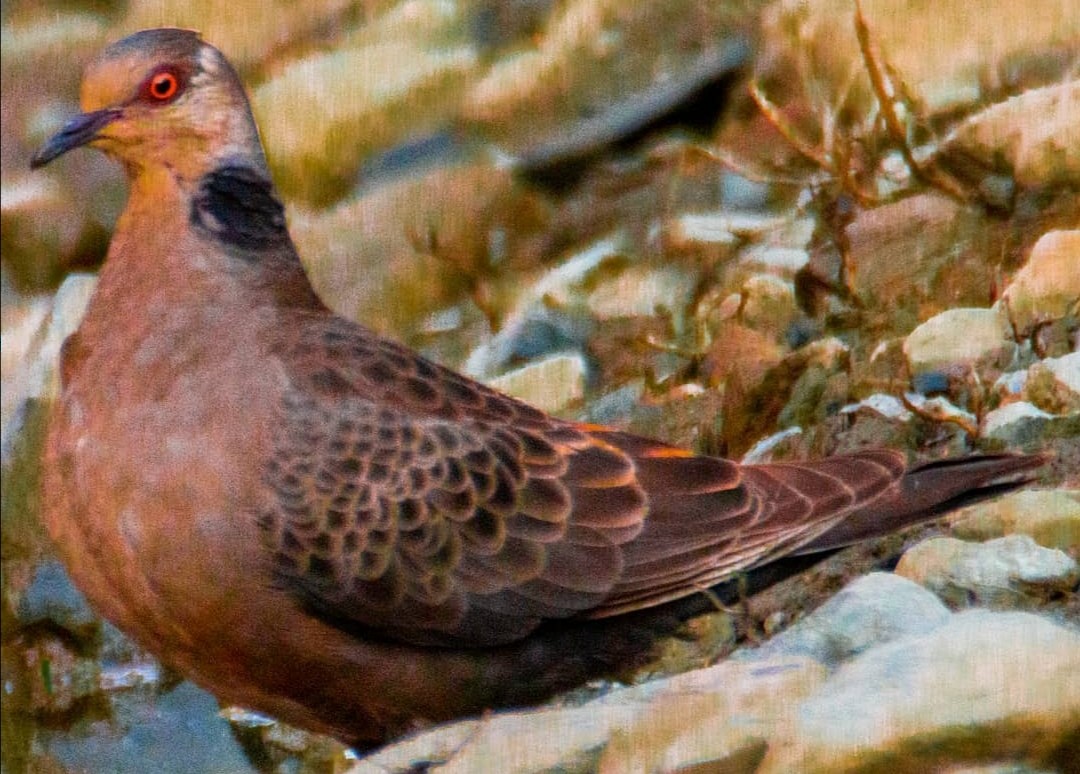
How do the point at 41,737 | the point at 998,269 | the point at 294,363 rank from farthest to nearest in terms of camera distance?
the point at 41,737 < the point at 998,269 < the point at 294,363

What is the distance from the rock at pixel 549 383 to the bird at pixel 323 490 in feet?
3.88

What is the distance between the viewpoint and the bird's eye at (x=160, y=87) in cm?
403

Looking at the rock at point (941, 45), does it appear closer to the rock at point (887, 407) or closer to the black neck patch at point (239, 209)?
Answer: the rock at point (887, 407)

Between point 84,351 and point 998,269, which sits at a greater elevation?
point 84,351

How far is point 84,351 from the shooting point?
153 inches

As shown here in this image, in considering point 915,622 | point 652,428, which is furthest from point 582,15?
point 915,622

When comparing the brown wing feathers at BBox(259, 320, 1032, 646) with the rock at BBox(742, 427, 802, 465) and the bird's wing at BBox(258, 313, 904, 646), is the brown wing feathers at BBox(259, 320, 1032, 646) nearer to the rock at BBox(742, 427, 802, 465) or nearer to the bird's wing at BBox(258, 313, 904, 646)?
the bird's wing at BBox(258, 313, 904, 646)


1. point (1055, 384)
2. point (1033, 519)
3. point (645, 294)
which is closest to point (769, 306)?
point (645, 294)

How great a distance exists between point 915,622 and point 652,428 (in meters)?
1.92

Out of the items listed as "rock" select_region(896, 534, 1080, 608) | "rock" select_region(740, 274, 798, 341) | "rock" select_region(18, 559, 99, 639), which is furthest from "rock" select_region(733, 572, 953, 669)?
"rock" select_region(18, 559, 99, 639)

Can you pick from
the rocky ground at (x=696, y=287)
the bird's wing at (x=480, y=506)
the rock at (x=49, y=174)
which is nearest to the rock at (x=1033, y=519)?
the rocky ground at (x=696, y=287)

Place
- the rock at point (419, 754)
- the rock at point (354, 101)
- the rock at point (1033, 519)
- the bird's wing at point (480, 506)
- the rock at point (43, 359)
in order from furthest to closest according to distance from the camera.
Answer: the rock at point (354, 101) < the rock at point (43, 359) < the bird's wing at point (480, 506) < the rock at point (1033, 519) < the rock at point (419, 754)

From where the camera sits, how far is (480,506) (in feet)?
12.7

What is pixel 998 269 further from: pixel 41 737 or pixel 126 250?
pixel 41 737
